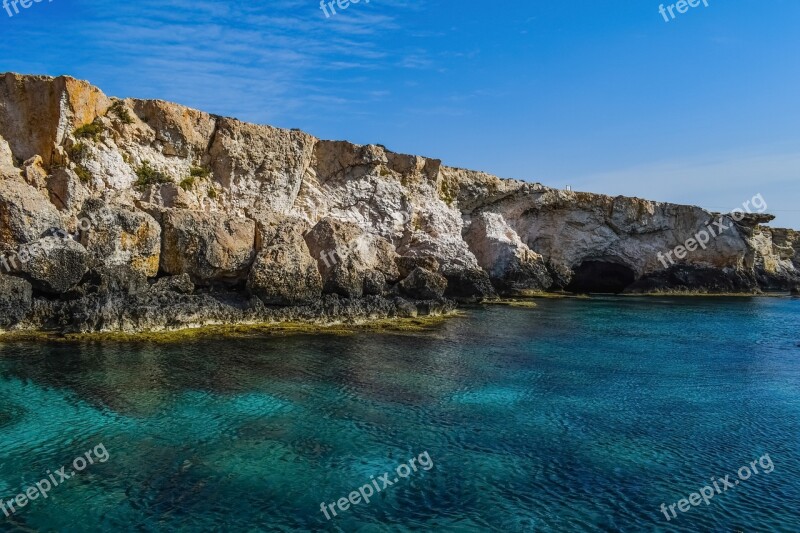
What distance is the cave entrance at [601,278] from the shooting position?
59.3 meters

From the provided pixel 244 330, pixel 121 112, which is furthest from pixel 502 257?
pixel 121 112

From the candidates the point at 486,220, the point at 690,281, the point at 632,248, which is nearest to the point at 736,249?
the point at 690,281

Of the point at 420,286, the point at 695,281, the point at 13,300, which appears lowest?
the point at 695,281

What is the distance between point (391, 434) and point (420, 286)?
21.6 m

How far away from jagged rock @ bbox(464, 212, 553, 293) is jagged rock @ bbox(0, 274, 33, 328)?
3229 cm

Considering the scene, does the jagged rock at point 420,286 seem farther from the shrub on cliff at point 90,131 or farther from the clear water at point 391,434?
the shrub on cliff at point 90,131

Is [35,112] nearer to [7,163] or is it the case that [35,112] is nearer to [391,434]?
[7,163]

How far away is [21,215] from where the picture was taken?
2311cm

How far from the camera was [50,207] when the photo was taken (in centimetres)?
2455

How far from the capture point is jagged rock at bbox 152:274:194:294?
25219 millimetres

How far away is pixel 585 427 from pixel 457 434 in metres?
3.16

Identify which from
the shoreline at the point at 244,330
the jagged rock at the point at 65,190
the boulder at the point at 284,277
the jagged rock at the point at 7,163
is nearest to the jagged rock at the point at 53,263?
the shoreline at the point at 244,330

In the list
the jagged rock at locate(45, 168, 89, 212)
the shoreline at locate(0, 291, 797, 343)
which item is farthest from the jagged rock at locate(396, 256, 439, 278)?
the jagged rock at locate(45, 168, 89, 212)

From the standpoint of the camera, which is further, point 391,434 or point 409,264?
point 409,264
